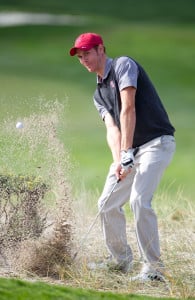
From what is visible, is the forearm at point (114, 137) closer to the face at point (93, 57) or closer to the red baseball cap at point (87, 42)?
the face at point (93, 57)

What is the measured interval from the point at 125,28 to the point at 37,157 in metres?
18.5

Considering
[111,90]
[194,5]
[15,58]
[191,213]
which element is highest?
[194,5]

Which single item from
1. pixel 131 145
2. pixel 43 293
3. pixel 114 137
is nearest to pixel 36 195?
pixel 114 137

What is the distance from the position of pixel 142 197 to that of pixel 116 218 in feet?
1.44

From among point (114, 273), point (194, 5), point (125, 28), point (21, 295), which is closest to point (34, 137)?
point (114, 273)

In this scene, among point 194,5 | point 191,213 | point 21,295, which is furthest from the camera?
point 194,5

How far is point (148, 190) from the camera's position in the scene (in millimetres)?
7707

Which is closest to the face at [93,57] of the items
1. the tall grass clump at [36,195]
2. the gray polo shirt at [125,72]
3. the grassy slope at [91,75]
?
the gray polo shirt at [125,72]

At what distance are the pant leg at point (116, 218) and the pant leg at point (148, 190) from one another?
24 cm

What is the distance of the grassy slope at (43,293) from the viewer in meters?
6.51

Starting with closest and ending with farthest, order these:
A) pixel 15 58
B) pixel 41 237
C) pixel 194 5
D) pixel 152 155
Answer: pixel 152 155 < pixel 41 237 < pixel 15 58 < pixel 194 5

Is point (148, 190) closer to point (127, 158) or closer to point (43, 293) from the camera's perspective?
point (127, 158)

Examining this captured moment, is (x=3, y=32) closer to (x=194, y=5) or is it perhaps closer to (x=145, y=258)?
(x=194, y=5)

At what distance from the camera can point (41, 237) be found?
328 inches
